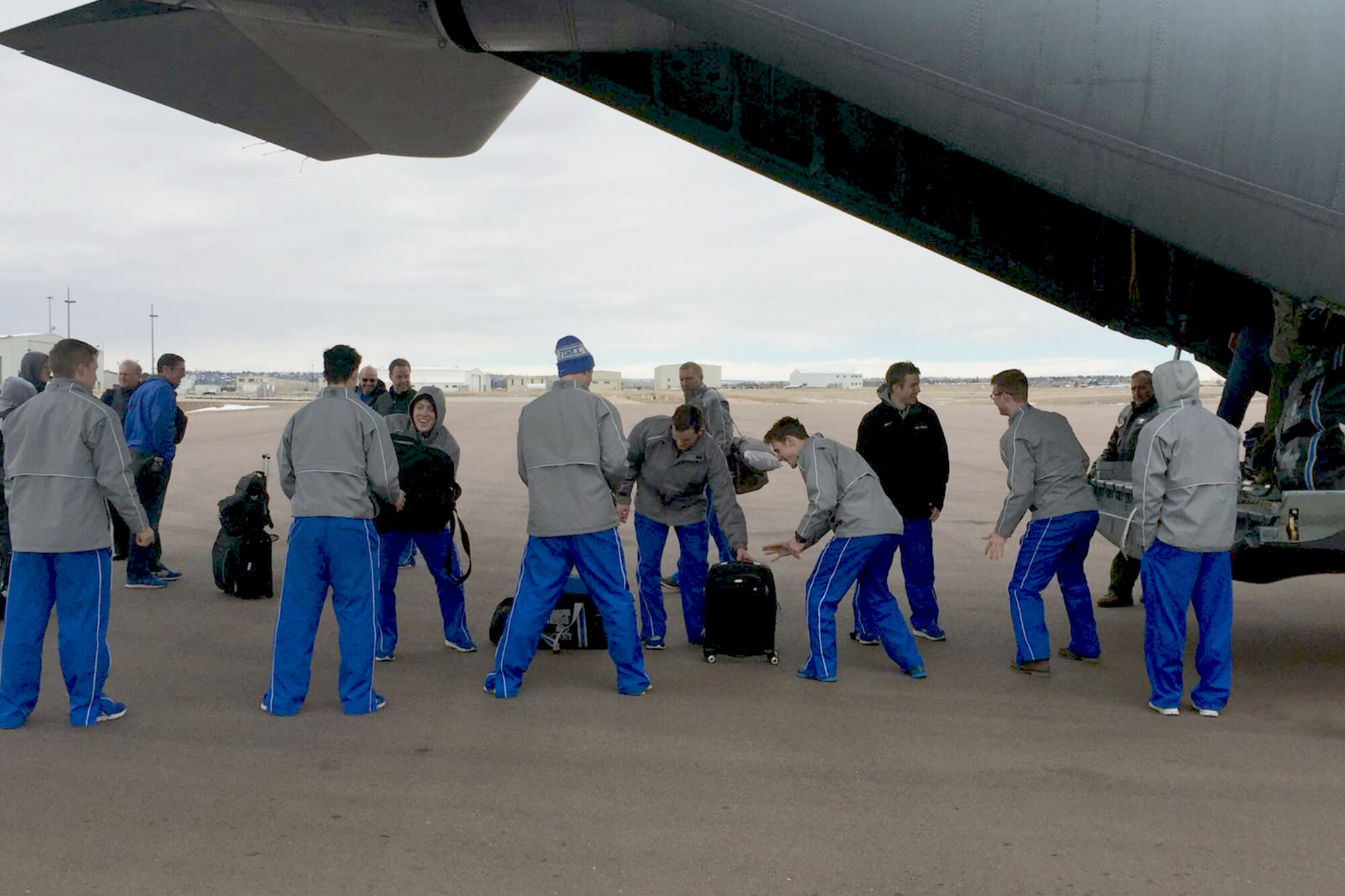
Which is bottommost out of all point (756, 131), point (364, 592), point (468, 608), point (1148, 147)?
point (468, 608)

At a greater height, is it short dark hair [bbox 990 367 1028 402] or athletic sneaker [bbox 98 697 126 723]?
short dark hair [bbox 990 367 1028 402]

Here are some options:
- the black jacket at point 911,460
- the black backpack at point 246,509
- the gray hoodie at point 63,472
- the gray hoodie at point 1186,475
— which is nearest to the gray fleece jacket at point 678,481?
the black jacket at point 911,460

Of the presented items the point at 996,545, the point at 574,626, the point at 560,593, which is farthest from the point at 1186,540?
the point at 574,626

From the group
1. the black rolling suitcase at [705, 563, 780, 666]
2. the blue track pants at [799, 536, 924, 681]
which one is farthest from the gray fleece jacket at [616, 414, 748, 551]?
the blue track pants at [799, 536, 924, 681]

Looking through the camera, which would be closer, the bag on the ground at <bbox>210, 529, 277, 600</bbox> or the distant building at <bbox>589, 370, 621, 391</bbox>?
the bag on the ground at <bbox>210, 529, 277, 600</bbox>

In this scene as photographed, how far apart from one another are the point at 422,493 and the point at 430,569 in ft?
1.60

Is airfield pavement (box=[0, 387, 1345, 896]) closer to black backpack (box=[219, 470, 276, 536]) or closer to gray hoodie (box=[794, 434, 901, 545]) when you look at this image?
gray hoodie (box=[794, 434, 901, 545])

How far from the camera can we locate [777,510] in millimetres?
13852

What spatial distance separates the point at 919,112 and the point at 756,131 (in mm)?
2651

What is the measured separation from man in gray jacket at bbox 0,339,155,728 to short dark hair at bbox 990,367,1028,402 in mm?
4754

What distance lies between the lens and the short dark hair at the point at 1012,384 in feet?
19.6

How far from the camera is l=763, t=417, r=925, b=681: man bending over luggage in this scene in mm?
5594

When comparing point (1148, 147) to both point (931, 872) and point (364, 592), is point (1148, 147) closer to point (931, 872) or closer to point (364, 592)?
point (931, 872)

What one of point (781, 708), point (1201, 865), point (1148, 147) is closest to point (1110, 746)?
point (1201, 865)
